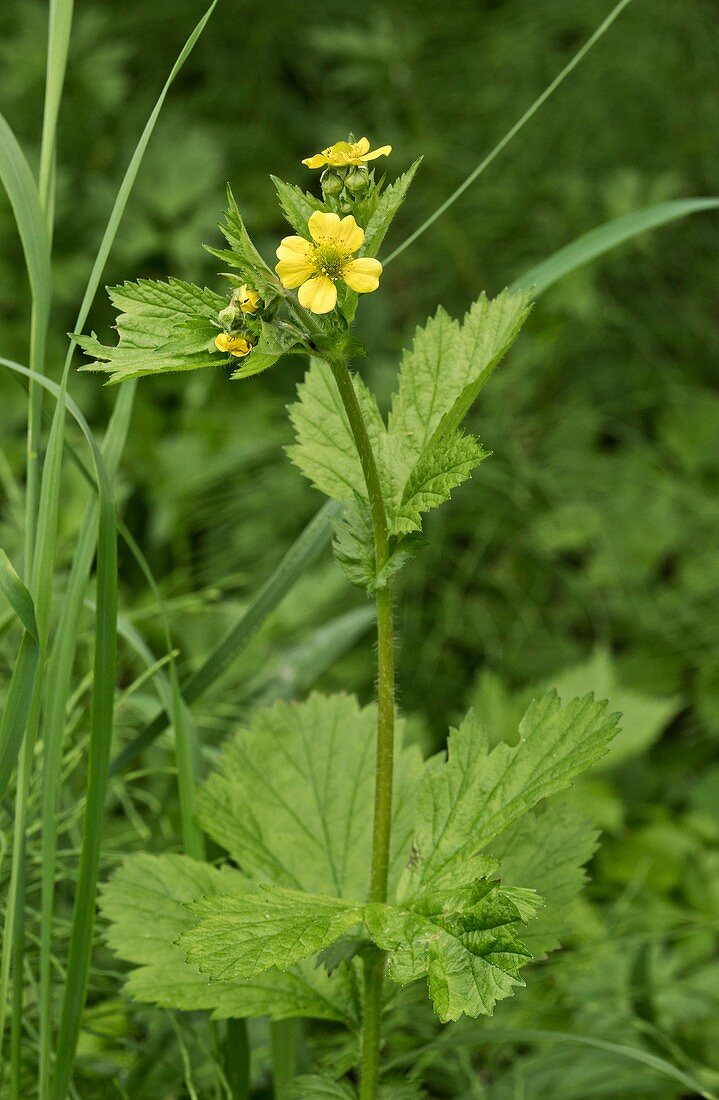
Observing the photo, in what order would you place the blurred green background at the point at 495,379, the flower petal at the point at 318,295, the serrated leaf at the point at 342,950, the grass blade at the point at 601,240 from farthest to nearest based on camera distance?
the blurred green background at the point at 495,379 < the grass blade at the point at 601,240 < the serrated leaf at the point at 342,950 < the flower petal at the point at 318,295

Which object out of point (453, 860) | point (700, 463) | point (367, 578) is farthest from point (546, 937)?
point (700, 463)

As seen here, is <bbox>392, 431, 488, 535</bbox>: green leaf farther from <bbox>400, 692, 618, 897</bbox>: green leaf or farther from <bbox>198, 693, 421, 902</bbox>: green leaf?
<bbox>198, 693, 421, 902</bbox>: green leaf

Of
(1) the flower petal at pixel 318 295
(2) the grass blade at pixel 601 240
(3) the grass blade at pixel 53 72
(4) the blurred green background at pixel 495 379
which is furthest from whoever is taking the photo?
(4) the blurred green background at pixel 495 379

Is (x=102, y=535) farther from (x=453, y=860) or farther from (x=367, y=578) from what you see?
(x=453, y=860)

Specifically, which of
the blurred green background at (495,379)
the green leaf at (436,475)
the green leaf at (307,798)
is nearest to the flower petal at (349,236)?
the green leaf at (436,475)

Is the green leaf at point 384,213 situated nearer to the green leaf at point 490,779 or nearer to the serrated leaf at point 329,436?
the serrated leaf at point 329,436
